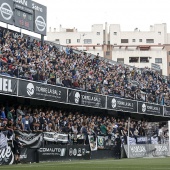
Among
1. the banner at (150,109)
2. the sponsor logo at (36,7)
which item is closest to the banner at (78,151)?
the sponsor logo at (36,7)

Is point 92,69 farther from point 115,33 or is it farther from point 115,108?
point 115,33

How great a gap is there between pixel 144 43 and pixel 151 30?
5997 millimetres

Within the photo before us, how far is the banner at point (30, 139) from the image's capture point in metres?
24.6

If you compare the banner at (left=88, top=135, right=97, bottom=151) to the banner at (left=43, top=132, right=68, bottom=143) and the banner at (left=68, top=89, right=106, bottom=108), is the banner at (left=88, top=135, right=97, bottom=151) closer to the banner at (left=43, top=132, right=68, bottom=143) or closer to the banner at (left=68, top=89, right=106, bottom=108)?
the banner at (left=43, top=132, right=68, bottom=143)

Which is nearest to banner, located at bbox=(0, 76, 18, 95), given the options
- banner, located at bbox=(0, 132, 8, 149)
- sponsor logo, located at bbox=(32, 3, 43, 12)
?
banner, located at bbox=(0, 132, 8, 149)

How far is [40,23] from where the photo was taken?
129 ft

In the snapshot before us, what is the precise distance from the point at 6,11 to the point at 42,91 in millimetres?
7580

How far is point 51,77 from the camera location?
33375mm

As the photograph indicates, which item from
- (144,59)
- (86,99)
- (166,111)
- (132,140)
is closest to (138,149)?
(132,140)

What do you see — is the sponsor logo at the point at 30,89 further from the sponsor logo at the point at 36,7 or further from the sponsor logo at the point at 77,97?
the sponsor logo at the point at 36,7

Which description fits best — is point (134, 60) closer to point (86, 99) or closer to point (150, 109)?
point (150, 109)

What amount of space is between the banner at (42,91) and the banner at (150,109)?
1187cm

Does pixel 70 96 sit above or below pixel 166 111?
above

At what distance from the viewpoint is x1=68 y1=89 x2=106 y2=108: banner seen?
35269mm
